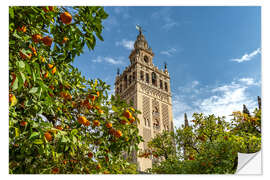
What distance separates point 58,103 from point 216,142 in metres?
3.18

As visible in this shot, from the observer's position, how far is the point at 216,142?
407cm

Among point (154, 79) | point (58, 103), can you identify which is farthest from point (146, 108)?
point (58, 103)

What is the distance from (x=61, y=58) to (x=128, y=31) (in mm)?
1597

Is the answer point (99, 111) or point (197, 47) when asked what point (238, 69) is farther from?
point (99, 111)

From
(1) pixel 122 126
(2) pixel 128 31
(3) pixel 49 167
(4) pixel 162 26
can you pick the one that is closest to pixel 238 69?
(4) pixel 162 26

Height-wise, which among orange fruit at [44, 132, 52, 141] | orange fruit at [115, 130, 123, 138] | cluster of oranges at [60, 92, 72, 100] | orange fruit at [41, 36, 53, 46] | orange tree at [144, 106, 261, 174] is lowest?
orange tree at [144, 106, 261, 174]

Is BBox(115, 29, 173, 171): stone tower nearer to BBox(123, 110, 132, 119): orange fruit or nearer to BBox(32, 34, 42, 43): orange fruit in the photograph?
BBox(123, 110, 132, 119): orange fruit

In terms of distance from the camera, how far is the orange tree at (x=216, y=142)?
3.10m

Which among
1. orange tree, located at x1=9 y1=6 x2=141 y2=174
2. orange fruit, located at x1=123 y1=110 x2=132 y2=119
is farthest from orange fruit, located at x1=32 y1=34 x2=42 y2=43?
orange fruit, located at x1=123 y1=110 x2=132 y2=119

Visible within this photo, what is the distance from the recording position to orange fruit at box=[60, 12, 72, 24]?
67.0 inches

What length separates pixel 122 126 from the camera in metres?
2.12
